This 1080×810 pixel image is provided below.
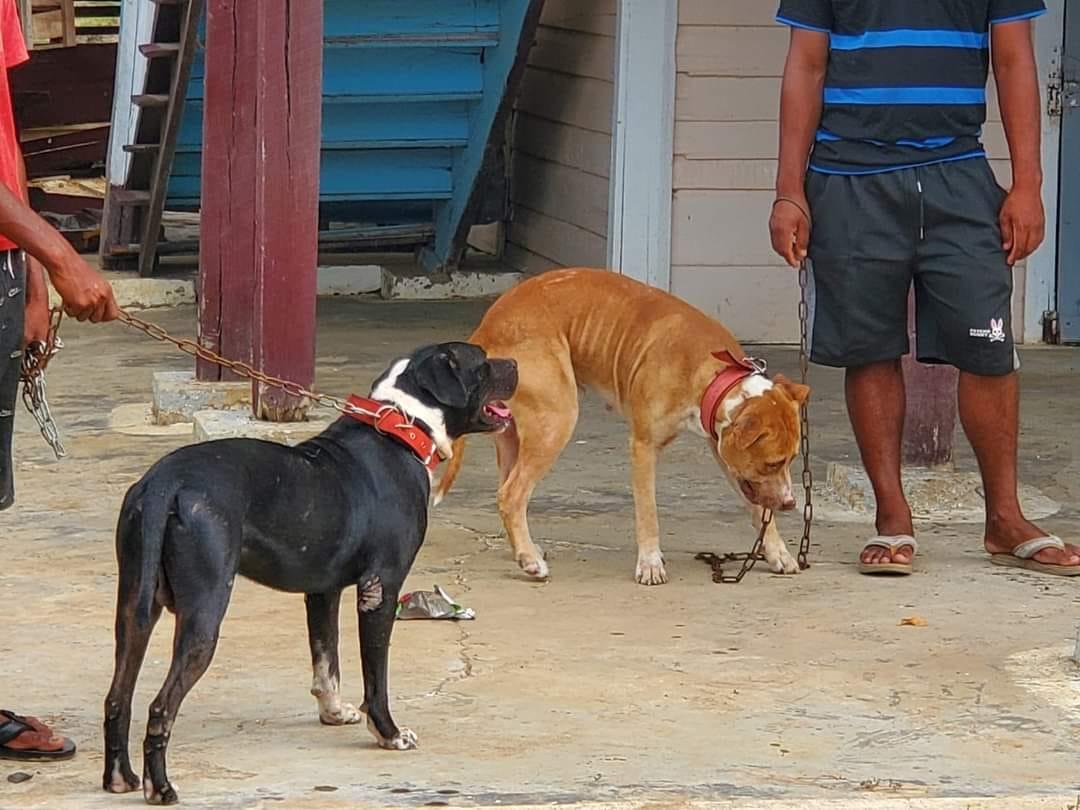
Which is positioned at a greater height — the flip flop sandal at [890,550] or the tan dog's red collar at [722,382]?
the tan dog's red collar at [722,382]

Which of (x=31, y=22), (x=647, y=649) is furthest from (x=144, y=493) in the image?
(x=31, y=22)

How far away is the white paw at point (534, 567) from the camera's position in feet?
20.1

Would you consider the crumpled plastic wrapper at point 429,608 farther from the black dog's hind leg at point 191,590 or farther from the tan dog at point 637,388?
the black dog's hind leg at point 191,590

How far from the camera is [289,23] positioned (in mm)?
7703

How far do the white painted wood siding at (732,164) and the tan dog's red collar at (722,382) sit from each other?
181 inches

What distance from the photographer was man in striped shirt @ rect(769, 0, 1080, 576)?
5957mm

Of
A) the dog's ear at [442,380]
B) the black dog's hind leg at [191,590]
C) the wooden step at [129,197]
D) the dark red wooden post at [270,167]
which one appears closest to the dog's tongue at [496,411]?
the dog's ear at [442,380]

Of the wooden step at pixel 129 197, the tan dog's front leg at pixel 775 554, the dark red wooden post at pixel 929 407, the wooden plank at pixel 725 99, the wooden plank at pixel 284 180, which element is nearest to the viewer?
the tan dog's front leg at pixel 775 554

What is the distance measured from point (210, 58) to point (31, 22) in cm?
1115

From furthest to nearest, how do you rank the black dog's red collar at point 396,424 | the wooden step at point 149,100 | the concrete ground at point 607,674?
1. the wooden step at point 149,100
2. the black dog's red collar at point 396,424
3. the concrete ground at point 607,674

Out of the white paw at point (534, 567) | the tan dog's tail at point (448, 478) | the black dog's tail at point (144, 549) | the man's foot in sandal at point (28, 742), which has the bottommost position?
the white paw at point (534, 567)

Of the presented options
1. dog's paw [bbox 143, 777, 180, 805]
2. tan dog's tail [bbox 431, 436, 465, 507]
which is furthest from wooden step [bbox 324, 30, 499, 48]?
dog's paw [bbox 143, 777, 180, 805]

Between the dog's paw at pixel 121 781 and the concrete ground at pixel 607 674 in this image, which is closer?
the dog's paw at pixel 121 781

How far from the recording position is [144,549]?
12.8 feet
